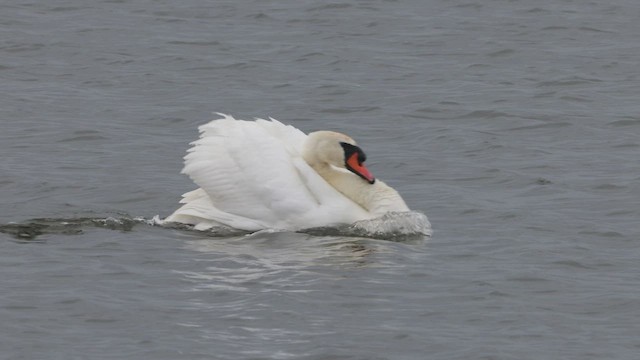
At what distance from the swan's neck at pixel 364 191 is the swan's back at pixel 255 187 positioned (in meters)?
0.17

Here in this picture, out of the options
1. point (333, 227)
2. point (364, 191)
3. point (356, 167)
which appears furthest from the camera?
point (356, 167)

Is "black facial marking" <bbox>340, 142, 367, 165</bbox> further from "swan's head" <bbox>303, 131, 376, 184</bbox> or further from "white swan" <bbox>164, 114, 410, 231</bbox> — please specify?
"white swan" <bbox>164, 114, 410, 231</bbox>

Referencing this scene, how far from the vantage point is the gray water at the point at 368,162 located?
11.8m

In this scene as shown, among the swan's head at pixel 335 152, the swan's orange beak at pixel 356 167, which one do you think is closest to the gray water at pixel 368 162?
the swan's orange beak at pixel 356 167

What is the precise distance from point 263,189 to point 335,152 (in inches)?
37.8

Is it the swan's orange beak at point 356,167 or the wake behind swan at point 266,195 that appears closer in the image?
the wake behind swan at point 266,195

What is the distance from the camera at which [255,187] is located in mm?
14812

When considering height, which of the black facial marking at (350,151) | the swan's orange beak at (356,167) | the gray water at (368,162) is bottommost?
the gray water at (368,162)

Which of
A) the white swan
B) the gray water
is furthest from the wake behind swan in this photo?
the gray water

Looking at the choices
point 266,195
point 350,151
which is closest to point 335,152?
point 350,151

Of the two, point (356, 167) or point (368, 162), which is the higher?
point (356, 167)

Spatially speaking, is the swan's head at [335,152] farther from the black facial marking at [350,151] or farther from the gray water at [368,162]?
the gray water at [368,162]

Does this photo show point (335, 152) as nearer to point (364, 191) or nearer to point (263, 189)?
point (364, 191)

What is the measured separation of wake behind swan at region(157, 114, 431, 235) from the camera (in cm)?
1480
